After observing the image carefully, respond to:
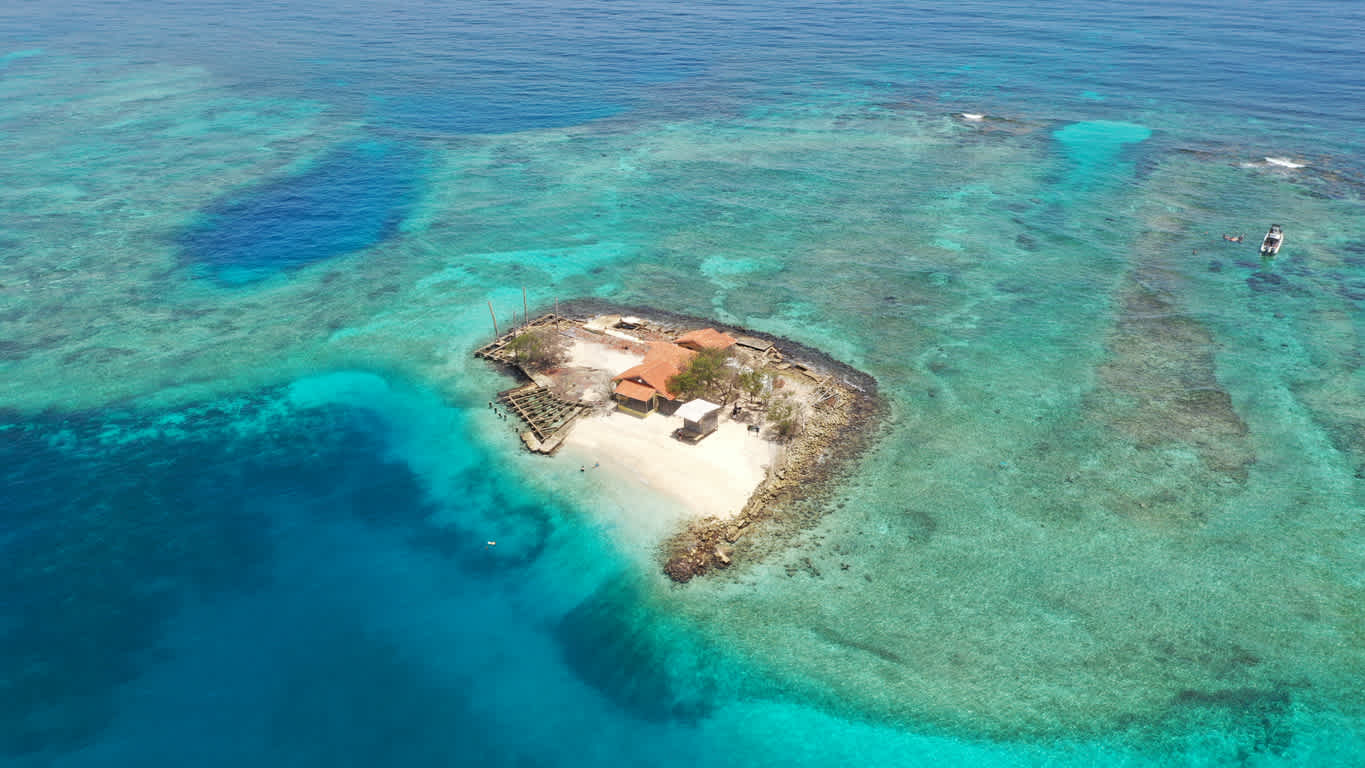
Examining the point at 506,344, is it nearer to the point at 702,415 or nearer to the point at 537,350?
the point at 537,350

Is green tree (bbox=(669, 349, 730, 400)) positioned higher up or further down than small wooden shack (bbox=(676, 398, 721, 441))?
higher up

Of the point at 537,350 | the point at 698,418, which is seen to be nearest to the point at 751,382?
the point at 698,418

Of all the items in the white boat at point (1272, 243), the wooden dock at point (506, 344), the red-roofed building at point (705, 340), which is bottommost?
the wooden dock at point (506, 344)

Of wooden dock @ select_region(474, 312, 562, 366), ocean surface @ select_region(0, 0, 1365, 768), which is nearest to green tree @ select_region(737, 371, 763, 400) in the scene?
ocean surface @ select_region(0, 0, 1365, 768)

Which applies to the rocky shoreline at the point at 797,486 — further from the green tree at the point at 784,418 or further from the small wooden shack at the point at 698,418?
the small wooden shack at the point at 698,418

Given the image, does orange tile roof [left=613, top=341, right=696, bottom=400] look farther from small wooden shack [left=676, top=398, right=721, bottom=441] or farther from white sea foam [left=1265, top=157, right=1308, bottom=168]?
white sea foam [left=1265, top=157, right=1308, bottom=168]

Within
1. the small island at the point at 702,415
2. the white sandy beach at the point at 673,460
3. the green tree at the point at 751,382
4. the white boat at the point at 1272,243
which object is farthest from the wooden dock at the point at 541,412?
the white boat at the point at 1272,243
